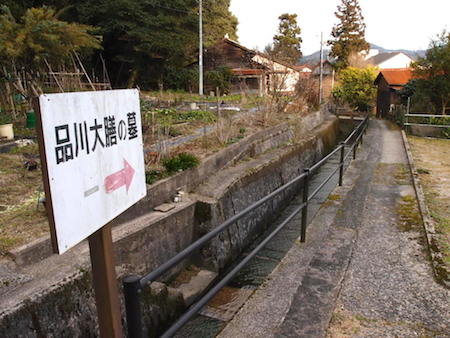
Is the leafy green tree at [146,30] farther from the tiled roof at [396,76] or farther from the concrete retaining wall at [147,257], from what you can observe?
the concrete retaining wall at [147,257]

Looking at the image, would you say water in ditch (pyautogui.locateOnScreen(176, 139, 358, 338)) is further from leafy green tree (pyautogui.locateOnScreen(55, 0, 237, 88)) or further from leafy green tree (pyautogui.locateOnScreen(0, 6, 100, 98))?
leafy green tree (pyautogui.locateOnScreen(55, 0, 237, 88))

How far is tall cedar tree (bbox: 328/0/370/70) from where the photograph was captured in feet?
141

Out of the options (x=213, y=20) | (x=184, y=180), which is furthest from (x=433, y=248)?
(x=213, y=20)

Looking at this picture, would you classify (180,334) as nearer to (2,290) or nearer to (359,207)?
(2,290)

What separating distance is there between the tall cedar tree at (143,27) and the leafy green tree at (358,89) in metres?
13.0

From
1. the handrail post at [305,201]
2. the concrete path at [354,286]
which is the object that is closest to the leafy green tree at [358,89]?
the concrete path at [354,286]

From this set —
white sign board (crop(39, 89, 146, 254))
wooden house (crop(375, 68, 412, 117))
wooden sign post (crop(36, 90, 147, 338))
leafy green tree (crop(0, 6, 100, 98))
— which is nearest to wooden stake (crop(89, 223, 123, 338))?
wooden sign post (crop(36, 90, 147, 338))

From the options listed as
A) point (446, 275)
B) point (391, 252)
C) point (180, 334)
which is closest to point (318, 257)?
point (391, 252)

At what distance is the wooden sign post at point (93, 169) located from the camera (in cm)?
126

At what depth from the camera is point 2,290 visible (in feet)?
9.30

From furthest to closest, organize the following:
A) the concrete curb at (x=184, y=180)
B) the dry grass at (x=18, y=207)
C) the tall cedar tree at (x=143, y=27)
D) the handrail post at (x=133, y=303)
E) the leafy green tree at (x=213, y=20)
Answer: the leafy green tree at (x=213, y=20) < the tall cedar tree at (x=143, y=27) < the dry grass at (x=18, y=207) < the concrete curb at (x=184, y=180) < the handrail post at (x=133, y=303)

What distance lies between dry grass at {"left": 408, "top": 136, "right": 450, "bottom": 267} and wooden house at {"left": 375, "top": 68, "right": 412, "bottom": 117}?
43.3 feet

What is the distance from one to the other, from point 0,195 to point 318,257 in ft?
13.8

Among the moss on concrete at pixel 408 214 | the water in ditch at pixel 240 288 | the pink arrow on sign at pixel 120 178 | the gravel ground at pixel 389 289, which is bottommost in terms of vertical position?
the water in ditch at pixel 240 288
